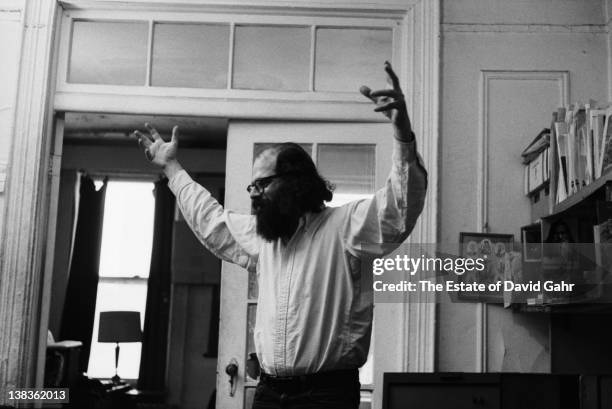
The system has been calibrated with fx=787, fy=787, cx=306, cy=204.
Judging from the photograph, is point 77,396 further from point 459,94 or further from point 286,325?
point 286,325

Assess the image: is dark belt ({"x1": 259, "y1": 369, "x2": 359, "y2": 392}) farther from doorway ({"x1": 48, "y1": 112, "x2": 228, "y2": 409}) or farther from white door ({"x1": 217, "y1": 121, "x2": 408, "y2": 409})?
doorway ({"x1": 48, "y1": 112, "x2": 228, "y2": 409})

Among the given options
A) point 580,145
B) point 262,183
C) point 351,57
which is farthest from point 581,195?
point 351,57

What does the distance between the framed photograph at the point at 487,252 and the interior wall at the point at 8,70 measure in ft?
6.93

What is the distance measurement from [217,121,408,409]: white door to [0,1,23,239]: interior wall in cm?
102

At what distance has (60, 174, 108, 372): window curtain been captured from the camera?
297 inches

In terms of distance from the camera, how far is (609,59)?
3.65 metres

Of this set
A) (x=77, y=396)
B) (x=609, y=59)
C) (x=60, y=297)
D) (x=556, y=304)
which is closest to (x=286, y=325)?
(x=556, y=304)

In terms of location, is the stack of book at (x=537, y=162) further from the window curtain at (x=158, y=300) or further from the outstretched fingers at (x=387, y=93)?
the window curtain at (x=158, y=300)

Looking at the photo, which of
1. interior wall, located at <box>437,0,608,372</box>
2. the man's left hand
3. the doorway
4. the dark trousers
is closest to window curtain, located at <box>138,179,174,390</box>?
the doorway

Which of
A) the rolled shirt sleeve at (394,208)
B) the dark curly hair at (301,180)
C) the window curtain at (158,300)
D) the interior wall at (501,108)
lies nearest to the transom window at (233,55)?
the interior wall at (501,108)

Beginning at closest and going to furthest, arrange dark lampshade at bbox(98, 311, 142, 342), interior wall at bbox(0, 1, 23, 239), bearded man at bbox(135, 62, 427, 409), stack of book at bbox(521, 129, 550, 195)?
bearded man at bbox(135, 62, 427, 409)
stack of book at bbox(521, 129, 550, 195)
interior wall at bbox(0, 1, 23, 239)
dark lampshade at bbox(98, 311, 142, 342)

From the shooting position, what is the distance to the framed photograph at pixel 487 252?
138 inches

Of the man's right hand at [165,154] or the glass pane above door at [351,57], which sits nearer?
the man's right hand at [165,154]

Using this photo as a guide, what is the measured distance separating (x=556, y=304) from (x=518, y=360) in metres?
0.79
